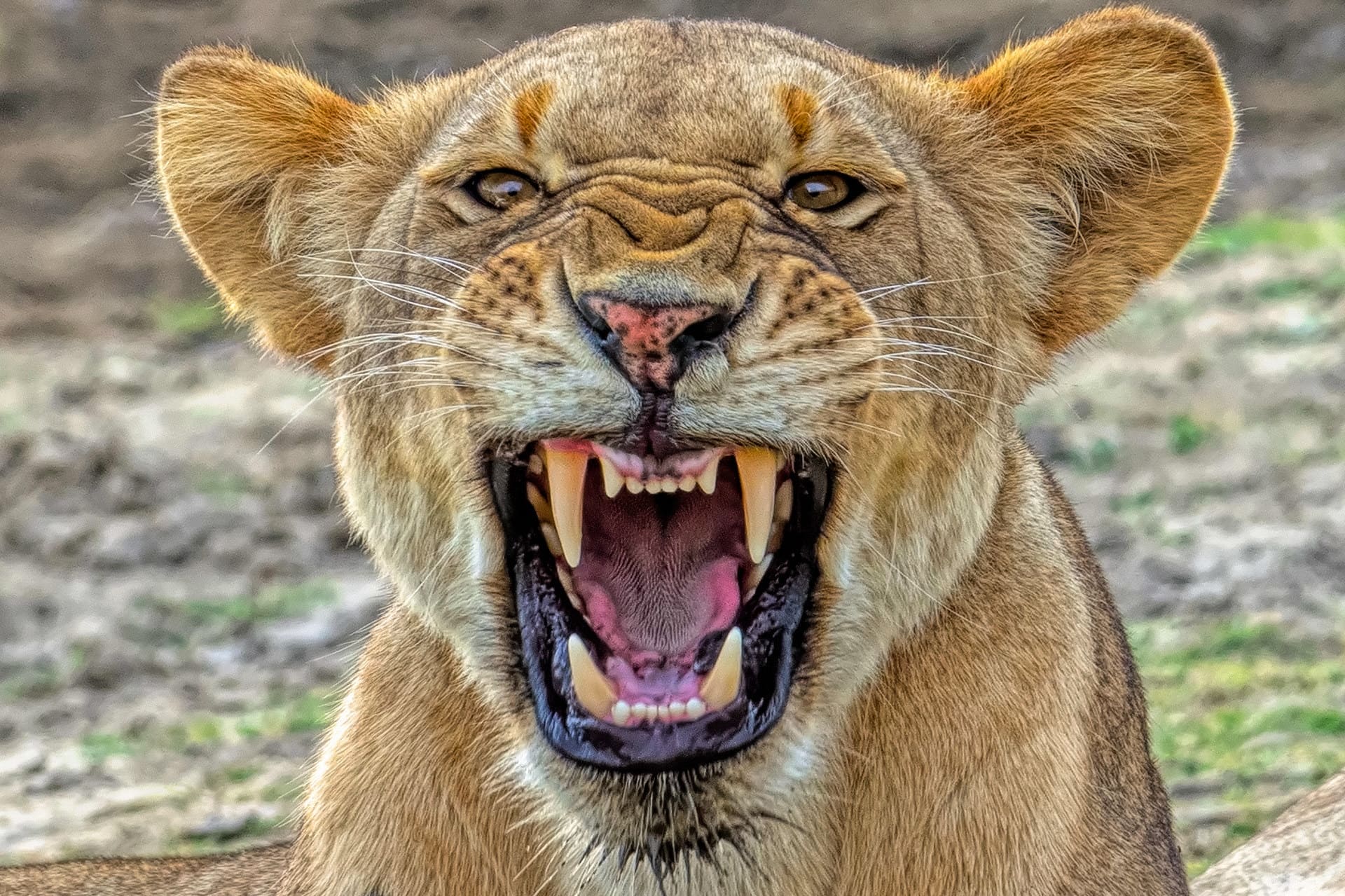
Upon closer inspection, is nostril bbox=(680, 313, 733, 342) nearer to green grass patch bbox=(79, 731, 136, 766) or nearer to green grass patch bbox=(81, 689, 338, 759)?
green grass patch bbox=(81, 689, 338, 759)

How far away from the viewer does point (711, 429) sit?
272 centimetres

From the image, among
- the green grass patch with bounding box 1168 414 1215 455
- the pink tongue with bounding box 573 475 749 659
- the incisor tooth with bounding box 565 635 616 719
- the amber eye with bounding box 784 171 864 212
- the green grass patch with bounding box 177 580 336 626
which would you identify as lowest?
the green grass patch with bounding box 1168 414 1215 455

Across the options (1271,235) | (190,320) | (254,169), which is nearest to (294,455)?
(190,320)

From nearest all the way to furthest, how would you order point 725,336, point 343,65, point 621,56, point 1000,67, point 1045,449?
point 725,336 → point 621,56 → point 1000,67 → point 1045,449 → point 343,65

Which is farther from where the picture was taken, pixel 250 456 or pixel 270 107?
pixel 250 456

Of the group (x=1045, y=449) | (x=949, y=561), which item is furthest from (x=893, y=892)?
(x=1045, y=449)

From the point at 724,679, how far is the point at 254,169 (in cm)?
137

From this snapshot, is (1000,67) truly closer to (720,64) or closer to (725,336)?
(720,64)

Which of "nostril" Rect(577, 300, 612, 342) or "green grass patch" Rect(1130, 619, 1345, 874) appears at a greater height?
"nostril" Rect(577, 300, 612, 342)

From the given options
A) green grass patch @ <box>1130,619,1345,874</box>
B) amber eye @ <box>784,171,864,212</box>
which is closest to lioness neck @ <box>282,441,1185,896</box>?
amber eye @ <box>784,171,864,212</box>

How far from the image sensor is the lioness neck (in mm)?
3162

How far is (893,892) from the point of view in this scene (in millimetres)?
3162

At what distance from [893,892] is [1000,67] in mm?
1424

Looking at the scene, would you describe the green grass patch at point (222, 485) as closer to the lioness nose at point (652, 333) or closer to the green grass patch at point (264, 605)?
the green grass patch at point (264, 605)
